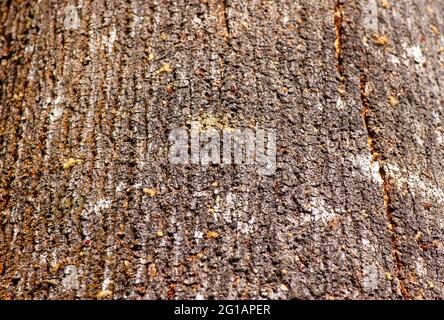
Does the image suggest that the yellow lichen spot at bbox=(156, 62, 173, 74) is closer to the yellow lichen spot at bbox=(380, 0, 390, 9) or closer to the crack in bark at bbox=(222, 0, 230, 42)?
the crack in bark at bbox=(222, 0, 230, 42)

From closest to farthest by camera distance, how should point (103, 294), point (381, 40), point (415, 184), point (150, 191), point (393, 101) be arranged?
point (103, 294) < point (150, 191) < point (415, 184) < point (393, 101) < point (381, 40)

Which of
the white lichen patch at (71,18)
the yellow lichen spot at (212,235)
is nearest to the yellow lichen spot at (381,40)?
the yellow lichen spot at (212,235)

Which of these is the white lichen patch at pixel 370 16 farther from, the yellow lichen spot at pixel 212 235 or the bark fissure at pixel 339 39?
the yellow lichen spot at pixel 212 235

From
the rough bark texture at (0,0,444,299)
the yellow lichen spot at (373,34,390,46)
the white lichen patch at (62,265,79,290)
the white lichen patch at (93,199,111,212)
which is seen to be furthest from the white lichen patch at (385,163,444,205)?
the white lichen patch at (62,265,79,290)

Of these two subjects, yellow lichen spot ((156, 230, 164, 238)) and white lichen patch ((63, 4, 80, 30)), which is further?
white lichen patch ((63, 4, 80, 30))

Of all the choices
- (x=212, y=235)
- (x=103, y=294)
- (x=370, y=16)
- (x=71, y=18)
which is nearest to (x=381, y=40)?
(x=370, y=16)

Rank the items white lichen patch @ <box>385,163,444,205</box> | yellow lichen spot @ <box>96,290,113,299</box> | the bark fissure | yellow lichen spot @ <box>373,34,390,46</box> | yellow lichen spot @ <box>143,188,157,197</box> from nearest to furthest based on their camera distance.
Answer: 1. yellow lichen spot @ <box>96,290,113,299</box>
2. yellow lichen spot @ <box>143,188,157,197</box>
3. white lichen patch @ <box>385,163,444,205</box>
4. the bark fissure
5. yellow lichen spot @ <box>373,34,390,46</box>

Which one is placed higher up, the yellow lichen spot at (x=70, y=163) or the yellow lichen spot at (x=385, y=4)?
the yellow lichen spot at (x=385, y=4)

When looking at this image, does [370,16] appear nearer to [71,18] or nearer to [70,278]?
[71,18]
